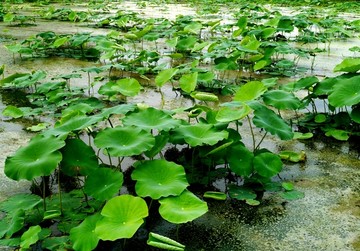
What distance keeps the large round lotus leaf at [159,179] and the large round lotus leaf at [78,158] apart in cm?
22

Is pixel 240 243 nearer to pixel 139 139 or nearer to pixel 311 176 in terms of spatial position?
pixel 139 139

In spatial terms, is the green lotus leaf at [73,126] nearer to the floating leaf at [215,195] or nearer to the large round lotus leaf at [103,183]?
the large round lotus leaf at [103,183]

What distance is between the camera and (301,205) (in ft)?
6.08

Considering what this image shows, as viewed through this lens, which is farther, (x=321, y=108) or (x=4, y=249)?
(x=321, y=108)

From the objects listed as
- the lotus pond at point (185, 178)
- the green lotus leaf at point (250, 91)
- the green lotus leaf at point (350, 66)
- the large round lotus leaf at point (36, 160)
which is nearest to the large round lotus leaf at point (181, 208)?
the lotus pond at point (185, 178)

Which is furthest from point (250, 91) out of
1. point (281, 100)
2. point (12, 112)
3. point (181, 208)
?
point (12, 112)

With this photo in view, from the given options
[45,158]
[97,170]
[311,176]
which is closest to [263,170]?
[311,176]

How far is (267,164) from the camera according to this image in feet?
6.38

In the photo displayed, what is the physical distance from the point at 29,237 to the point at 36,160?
0.99ft

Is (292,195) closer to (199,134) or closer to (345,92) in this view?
(199,134)

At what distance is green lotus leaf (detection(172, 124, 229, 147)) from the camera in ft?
6.05

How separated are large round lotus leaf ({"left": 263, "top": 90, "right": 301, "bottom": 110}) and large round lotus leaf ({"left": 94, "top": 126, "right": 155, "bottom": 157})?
2.69ft

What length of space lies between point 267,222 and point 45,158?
3.04ft

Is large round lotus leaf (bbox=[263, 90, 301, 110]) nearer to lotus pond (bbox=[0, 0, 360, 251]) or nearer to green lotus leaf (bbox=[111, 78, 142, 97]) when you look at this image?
lotus pond (bbox=[0, 0, 360, 251])
